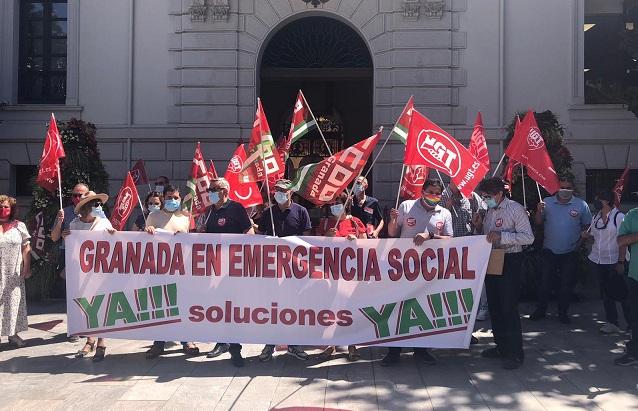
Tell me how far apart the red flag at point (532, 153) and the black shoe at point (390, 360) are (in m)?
3.05

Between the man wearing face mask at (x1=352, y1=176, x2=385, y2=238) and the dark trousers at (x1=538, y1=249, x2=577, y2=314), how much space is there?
107 inches

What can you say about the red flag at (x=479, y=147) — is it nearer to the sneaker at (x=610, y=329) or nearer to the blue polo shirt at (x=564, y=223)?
the blue polo shirt at (x=564, y=223)

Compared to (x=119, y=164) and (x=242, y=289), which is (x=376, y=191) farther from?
(x=242, y=289)

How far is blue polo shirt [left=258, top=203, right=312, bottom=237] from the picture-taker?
690cm

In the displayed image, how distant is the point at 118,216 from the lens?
27.3 ft

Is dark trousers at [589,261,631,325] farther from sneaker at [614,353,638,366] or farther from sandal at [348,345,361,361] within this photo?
sandal at [348,345,361,361]

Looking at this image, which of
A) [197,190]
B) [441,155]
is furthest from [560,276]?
[197,190]

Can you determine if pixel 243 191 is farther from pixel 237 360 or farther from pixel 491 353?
pixel 491 353

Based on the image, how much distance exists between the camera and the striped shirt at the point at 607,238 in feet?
25.8

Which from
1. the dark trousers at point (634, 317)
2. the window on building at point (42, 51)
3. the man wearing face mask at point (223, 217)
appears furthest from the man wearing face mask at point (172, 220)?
A: the window on building at point (42, 51)

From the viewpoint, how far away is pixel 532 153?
7.68 meters

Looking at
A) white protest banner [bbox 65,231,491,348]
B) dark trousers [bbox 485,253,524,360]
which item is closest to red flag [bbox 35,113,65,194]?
white protest banner [bbox 65,231,491,348]

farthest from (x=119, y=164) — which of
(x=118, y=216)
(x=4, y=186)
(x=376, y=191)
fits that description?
(x=376, y=191)

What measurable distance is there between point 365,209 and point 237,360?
2611 mm
